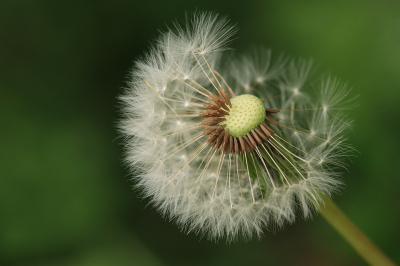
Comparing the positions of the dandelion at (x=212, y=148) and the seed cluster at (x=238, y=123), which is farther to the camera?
the dandelion at (x=212, y=148)

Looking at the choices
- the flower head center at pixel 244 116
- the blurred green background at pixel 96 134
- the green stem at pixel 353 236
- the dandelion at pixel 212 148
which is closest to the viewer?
the flower head center at pixel 244 116

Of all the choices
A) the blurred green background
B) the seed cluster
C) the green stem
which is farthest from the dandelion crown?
the blurred green background

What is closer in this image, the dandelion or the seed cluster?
the seed cluster

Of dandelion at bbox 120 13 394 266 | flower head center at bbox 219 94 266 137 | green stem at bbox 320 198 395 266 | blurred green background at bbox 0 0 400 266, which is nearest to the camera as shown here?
flower head center at bbox 219 94 266 137

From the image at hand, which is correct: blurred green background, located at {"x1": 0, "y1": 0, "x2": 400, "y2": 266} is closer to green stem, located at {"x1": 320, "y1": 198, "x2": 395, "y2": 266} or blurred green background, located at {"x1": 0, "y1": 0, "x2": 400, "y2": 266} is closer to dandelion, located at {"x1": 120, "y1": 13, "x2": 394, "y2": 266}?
green stem, located at {"x1": 320, "y1": 198, "x2": 395, "y2": 266}

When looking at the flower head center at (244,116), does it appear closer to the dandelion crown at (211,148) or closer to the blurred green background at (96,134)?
the dandelion crown at (211,148)

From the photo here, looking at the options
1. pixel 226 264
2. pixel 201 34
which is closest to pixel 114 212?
pixel 226 264

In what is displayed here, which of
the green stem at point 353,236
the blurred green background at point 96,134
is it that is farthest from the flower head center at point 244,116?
the blurred green background at point 96,134
